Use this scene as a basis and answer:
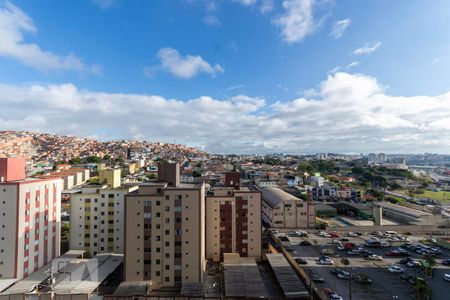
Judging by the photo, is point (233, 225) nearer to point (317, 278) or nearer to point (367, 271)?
point (317, 278)

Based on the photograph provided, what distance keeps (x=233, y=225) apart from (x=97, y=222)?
1873 cm

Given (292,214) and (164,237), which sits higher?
(164,237)

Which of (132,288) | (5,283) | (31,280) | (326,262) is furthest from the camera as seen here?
(326,262)

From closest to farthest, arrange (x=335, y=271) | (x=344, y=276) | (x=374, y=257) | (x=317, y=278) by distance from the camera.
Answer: (x=317, y=278)
(x=344, y=276)
(x=335, y=271)
(x=374, y=257)

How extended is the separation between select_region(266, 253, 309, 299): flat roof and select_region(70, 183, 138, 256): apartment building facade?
2059cm

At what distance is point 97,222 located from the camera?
3488cm

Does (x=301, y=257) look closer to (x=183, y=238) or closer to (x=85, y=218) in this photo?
(x=183, y=238)

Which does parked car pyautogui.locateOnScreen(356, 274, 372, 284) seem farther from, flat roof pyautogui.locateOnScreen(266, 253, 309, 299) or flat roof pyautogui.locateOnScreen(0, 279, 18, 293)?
flat roof pyautogui.locateOnScreen(0, 279, 18, 293)

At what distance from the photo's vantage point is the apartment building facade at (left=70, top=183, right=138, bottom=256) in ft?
114

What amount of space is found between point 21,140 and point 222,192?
212 meters

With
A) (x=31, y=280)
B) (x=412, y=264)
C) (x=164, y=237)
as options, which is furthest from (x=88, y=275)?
(x=412, y=264)

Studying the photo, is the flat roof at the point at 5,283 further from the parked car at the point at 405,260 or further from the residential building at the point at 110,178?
the parked car at the point at 405,260

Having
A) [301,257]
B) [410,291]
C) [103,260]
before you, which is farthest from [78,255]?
[410,291]

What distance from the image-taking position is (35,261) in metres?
28.5
